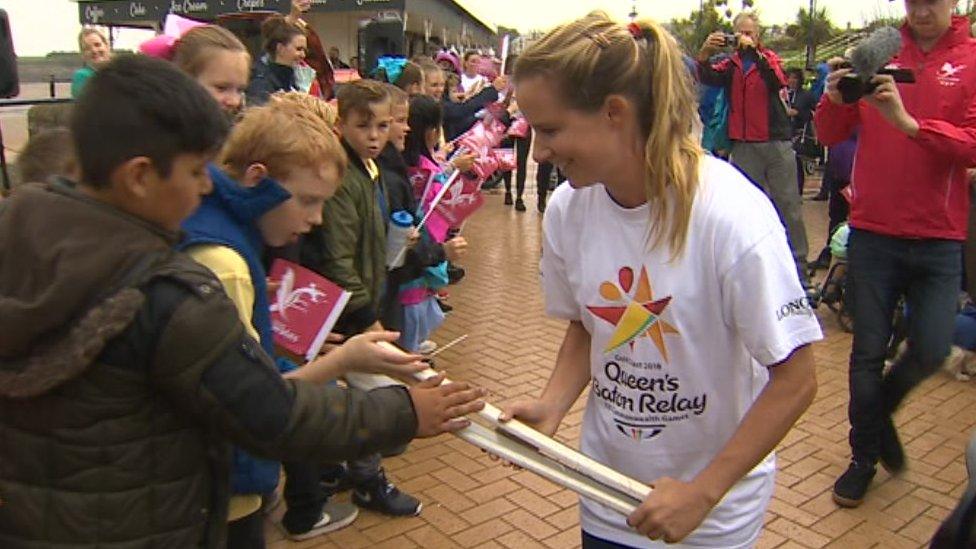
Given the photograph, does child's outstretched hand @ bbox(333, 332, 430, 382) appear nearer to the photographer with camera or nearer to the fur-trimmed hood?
the fur-trimmed hood

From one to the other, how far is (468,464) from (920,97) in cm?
256

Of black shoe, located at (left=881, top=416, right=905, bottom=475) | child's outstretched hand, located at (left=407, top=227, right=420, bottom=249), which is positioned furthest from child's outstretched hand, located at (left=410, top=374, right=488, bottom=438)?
black shoe, located at (left=881, top=416, right=905, bottom=475)

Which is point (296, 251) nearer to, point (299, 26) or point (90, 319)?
point (90, 319)

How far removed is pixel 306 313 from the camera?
8.11 feet

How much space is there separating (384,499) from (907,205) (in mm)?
2503

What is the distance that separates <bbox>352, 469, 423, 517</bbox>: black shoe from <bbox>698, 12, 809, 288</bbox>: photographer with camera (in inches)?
187

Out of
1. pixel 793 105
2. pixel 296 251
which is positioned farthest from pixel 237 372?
pixel 793 105

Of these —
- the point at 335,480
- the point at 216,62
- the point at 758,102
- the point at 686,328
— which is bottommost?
the point at 335,480

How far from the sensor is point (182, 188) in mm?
1481

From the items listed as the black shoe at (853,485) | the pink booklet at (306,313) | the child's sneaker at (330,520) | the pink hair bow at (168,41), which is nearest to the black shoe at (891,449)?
the black shoe at (853,485)

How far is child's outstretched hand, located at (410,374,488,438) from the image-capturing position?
165 cm

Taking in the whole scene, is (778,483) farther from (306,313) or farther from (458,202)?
(306,313)

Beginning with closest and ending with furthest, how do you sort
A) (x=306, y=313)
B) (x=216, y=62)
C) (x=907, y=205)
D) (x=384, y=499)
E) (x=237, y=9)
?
(x=306, y=313) → (x=216, y=62) → (x=907, y=205) → (x=384, y=499) → (x=237, y=9)

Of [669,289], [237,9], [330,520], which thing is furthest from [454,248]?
[237,9]
